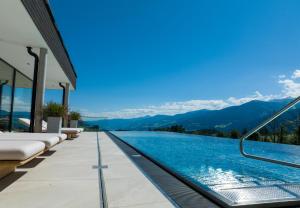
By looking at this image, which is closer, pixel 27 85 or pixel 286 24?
pixel 286 24

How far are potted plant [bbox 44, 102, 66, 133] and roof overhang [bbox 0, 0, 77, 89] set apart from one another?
151 centimetres

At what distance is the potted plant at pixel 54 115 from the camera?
6255mm

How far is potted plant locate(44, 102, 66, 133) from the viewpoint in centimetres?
626

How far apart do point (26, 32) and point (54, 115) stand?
7.32 ft

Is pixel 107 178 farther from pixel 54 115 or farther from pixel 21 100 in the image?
pixel 21 100

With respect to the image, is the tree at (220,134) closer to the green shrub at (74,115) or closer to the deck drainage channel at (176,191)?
the green shrub at (74,115)

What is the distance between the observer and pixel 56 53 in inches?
281

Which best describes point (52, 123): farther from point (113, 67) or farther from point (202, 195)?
point (113, 67)

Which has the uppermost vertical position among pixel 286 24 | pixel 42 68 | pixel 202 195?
pixel 286 24

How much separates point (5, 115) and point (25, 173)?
712 cm

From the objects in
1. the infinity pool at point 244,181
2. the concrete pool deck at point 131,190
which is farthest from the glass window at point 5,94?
the concrete pool deck at point 131,190

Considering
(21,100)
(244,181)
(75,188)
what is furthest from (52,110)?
(244,181)

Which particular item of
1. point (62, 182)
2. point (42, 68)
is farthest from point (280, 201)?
point (42, 68)

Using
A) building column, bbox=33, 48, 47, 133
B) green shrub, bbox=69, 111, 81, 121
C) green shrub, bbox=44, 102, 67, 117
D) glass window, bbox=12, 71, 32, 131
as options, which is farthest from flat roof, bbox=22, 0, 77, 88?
green shrub, bbox=69, 111, 81, 121
